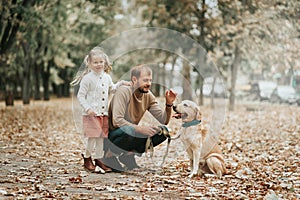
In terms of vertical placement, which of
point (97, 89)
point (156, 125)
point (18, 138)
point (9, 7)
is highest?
point (9, 7)

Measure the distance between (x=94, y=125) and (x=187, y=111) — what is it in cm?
140

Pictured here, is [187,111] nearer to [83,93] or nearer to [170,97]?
[170,97]

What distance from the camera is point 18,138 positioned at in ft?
42.9

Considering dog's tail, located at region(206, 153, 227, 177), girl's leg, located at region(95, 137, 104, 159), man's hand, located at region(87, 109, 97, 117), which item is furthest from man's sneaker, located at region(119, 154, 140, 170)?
dog's tail, located at region(206, 153, 227, 177)

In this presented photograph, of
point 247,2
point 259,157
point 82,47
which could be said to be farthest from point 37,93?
point 259,157

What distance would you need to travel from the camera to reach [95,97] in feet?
24.6

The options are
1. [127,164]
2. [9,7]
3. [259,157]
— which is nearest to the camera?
[127,164]

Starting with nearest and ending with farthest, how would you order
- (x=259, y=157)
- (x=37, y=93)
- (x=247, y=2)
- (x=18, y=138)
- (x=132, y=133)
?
(x=132, y=133) < (x=259, y=157) < (x=18, y=138) < (x=247, y=2) < (x=37, y=93)

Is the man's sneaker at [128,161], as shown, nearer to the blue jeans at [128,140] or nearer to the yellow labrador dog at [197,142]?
the blue jeans at [128,140]

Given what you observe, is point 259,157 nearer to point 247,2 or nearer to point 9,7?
point 9,7

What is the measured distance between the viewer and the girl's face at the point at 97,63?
24.7 feet

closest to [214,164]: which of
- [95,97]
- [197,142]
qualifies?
[197,142]

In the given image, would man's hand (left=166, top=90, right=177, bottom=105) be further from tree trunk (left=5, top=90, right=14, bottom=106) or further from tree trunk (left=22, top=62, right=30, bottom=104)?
tree trunk (left=22, top=62, right=30, bottom=104)

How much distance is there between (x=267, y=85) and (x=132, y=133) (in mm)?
38060
